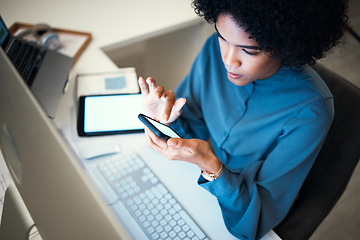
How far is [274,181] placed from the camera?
73cm

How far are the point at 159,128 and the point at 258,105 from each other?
0.32 meters

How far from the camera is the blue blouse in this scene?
708mm

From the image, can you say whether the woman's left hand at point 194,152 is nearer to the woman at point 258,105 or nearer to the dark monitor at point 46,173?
the woman at point 258,105

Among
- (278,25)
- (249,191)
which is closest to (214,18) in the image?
(278,25)

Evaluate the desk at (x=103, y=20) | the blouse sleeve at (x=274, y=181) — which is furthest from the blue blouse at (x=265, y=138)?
the desk at (x=103, y=20)

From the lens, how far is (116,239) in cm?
31

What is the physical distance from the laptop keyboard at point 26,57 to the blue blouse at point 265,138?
0.54 meters

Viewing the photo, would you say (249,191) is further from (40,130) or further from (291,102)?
(40,130)

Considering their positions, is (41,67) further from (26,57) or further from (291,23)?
(291,23)

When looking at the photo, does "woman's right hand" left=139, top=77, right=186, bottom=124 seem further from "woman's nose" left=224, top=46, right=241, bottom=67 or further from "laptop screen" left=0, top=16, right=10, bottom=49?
"laptop screen" left=0, top=16, right=10, bottom=49

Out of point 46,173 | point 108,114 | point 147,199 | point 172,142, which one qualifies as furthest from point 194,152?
point 108,114

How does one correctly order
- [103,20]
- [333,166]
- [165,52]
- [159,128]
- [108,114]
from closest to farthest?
1. [159,128]
2. [333,166]
3. [108,114]
4. [103,20]
5. [165,52]

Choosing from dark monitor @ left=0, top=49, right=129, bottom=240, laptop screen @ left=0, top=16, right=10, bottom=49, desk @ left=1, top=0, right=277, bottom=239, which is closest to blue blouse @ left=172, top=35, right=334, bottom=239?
desk @ left=1, top=0, right=277, bottom=239

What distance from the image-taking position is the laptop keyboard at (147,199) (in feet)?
2.31
